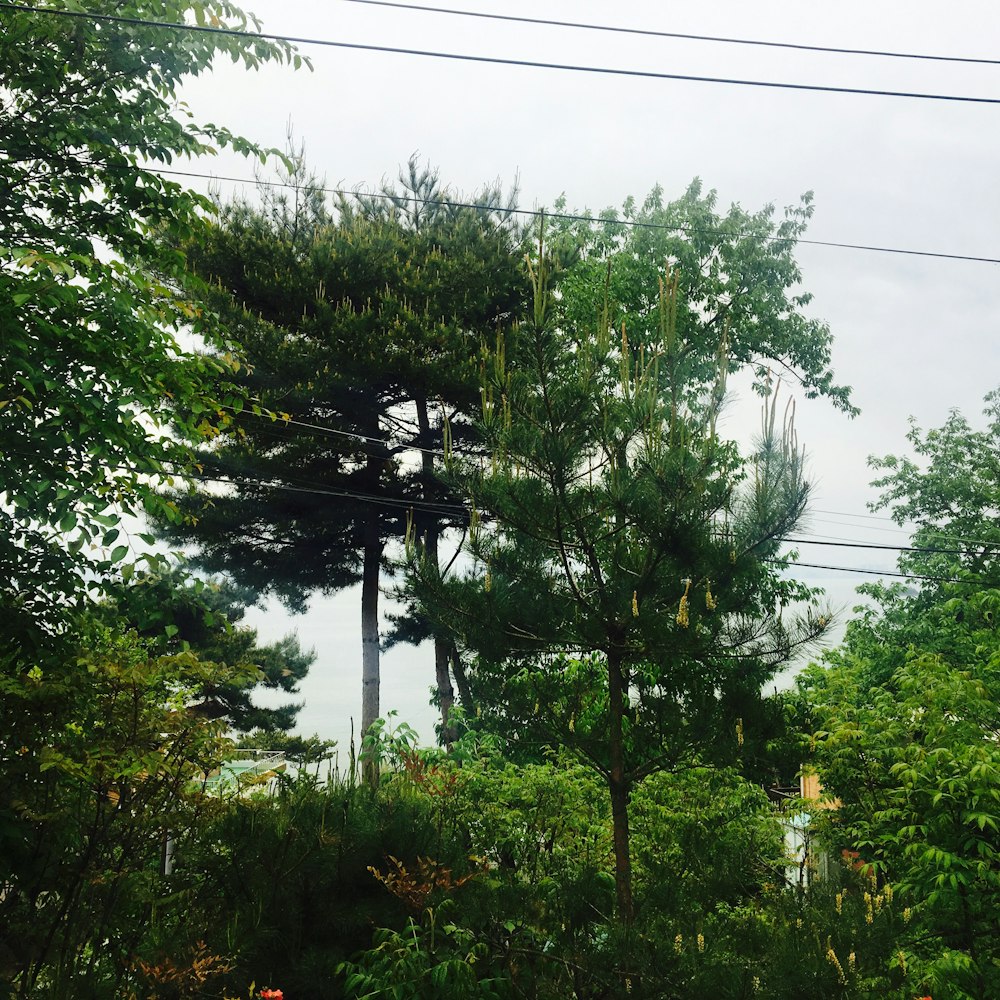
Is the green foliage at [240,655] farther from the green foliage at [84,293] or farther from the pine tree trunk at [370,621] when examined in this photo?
the green foliage at [84,293]

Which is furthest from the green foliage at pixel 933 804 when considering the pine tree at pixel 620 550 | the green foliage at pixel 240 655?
the green foliage at pixel 240 655

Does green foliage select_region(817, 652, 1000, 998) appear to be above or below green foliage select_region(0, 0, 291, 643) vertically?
Answer: below

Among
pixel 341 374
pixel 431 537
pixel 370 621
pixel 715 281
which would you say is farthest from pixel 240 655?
pixel 715 281

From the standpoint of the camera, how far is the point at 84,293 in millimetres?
5625

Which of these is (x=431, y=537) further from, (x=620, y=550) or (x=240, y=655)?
(x=620, y=550)

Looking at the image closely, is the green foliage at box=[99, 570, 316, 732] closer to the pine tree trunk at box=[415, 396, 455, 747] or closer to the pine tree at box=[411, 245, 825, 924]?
the pine tree trunk at box=[415, 396, 455, 747]

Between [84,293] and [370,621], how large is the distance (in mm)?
12284

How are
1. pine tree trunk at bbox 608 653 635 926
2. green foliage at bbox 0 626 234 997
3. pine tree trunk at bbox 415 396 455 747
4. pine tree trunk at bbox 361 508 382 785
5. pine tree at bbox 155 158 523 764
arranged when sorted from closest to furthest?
green foliage at bbox 0 626 234 997 < pine tree trunk at bbox 608 653 635 926 < pine tree at bbox 155 158 523 764 < pine tree trunk at bbox 361 508 382 785 < pine tree trunk at bbox 415 396 455 747

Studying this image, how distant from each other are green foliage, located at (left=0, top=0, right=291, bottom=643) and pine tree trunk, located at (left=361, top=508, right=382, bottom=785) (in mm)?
10245

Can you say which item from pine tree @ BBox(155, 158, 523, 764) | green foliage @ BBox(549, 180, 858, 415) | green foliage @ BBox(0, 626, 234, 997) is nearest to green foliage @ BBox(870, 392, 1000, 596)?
green foliage @ BBox(549, 180, 858, 415)

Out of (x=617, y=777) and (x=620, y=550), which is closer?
(x=617, y=777)

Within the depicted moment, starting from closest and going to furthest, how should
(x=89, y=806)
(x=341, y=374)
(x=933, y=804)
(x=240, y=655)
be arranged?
(x=89, y=806)
(x=933, y=804)
(x=341, y=374)
(x=240, y=655)

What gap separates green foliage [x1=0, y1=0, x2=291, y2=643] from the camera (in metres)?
5.35

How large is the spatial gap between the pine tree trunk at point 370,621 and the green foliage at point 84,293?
403 inches
